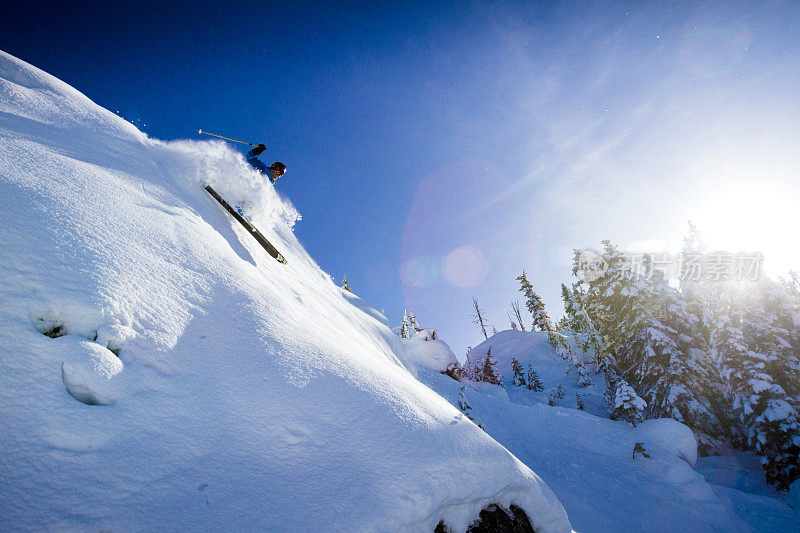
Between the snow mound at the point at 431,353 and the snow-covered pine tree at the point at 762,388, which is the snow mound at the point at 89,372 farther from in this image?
the snow-covered pine tree at the point at 762,388

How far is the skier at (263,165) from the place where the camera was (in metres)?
7.41

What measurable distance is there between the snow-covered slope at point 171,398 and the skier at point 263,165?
3.19 metres

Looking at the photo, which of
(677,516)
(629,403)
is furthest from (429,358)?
(677,516)

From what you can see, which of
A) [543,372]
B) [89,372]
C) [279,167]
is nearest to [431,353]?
[279,167]

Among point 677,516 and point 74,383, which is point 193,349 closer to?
point 74,383

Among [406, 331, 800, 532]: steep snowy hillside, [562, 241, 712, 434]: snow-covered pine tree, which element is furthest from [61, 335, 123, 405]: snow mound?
[562, 241, 712, 434]: snow-covered pine tree

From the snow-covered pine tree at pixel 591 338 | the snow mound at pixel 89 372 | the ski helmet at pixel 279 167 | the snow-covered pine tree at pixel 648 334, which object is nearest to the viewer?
the snow mound at pixel 89 372

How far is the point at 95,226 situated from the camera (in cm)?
320

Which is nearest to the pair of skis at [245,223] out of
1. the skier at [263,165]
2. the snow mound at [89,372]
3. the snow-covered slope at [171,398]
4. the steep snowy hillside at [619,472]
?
the skier at [263,165]

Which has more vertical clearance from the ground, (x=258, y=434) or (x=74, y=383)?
(x=74, y=383)

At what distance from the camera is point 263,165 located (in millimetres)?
7555

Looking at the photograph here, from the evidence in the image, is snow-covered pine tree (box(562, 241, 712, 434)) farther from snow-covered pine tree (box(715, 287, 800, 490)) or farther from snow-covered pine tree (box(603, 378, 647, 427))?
snow-covered pine tree (box(603, 378, 647, 427))

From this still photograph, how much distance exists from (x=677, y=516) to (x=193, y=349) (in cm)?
1197

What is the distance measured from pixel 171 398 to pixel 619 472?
12.5 m
